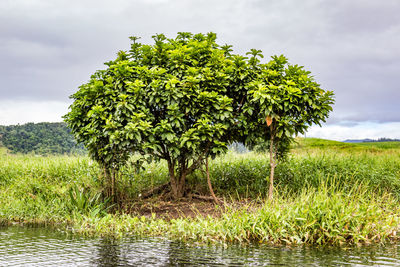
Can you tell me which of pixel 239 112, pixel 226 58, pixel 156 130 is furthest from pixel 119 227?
pixel 226 58

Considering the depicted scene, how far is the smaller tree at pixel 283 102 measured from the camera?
30.0ft

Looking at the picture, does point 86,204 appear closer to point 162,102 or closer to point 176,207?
point 176,207

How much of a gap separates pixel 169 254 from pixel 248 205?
267cm

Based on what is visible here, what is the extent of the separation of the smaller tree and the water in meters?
3.04

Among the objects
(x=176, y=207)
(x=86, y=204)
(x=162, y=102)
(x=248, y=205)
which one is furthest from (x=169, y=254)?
(x=86, y=204)

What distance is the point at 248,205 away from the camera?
8.32 metres

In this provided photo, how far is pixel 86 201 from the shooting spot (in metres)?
10.1

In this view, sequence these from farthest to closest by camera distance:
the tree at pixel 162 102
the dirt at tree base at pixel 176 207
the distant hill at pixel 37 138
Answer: the distant hill at pixel 37 138
the dirt at tree base at pixel 176 207
the tree at pixel 162 102

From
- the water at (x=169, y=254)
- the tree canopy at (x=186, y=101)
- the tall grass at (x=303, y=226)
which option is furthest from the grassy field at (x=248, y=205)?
the tree canopy at (x=186, y=101)

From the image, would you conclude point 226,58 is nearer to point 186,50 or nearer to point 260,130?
point 186,50

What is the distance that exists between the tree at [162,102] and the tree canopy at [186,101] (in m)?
0.03

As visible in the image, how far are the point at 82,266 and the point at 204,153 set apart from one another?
15.9ft

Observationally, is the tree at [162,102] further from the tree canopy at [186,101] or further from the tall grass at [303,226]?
the tall grass at [303,226]

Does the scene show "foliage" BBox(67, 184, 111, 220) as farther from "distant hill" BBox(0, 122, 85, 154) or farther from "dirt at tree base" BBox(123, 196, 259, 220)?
"distant hill" BBox(0, 122, 85, 154)
